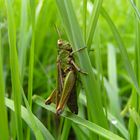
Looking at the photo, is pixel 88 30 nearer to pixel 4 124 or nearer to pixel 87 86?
pixel 87 86

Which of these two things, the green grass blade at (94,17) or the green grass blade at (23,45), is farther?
the green grass blade at (23,45)

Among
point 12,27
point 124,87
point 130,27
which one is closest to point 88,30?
point 12,27

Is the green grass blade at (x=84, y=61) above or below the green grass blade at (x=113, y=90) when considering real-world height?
above

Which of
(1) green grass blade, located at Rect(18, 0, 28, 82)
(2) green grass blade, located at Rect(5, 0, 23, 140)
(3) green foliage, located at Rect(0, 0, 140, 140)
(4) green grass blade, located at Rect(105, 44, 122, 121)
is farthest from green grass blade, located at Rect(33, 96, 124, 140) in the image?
(4) green grass blade, located at Rect(105, 44, 122, 121)

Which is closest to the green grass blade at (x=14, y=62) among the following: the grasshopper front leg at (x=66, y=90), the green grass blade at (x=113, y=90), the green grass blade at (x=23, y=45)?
the grasshopper front leg at (x=66, y=90)

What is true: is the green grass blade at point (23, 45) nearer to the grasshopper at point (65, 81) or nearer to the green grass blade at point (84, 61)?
the grasshopper at point (65, 81)

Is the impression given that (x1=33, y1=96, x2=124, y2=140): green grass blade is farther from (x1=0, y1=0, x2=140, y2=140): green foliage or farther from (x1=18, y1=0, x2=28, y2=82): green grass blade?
(x1=18, y1=0, x2=28, y2=82): green grass blade

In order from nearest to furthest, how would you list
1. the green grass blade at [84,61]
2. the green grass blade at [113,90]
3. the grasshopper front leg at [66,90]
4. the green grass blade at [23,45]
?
the green grass blade at [84,61] → the grasshopper front leg at [66,90] → the green grass blade at [23,45] → the green grass blade at [113,90]
